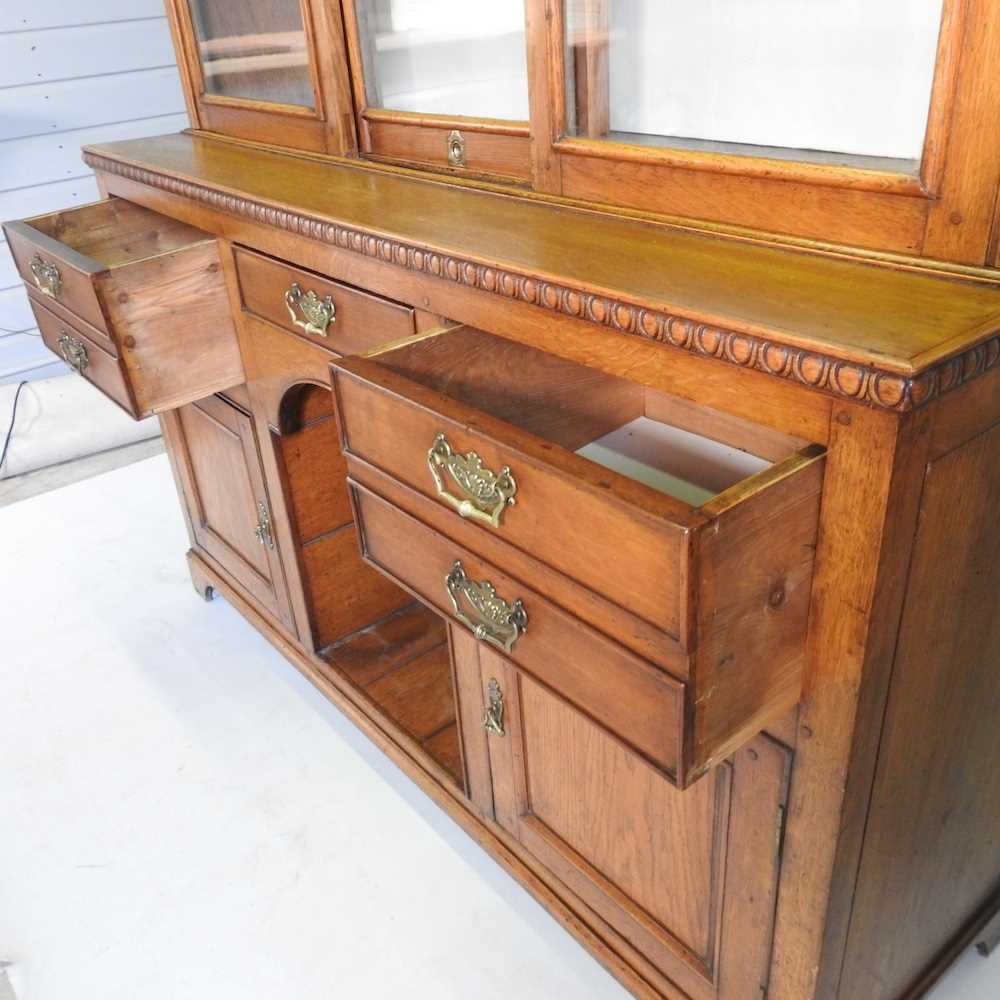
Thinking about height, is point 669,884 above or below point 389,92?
below

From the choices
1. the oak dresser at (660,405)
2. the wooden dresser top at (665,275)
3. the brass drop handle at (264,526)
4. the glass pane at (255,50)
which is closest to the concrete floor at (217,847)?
the oak dresser at (660,405)

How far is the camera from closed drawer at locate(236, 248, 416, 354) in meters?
1.25

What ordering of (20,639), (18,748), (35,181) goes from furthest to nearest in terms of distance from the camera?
(35,181)
(20,639)
(18,748)

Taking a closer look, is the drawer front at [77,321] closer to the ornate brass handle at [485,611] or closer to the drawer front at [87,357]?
the drawer front at [87,357]

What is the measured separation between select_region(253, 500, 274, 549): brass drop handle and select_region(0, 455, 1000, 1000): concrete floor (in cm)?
32

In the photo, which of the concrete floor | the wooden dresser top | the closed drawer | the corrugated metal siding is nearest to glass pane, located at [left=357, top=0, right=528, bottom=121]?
the wooden dresser top

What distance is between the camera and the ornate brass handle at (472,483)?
850 mm

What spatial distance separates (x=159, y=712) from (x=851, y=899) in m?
1.39

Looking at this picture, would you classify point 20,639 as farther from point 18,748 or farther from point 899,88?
point 899,88

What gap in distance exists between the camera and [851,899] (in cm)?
102

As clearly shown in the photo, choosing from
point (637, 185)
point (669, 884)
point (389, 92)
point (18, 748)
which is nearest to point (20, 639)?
point (18, 748)

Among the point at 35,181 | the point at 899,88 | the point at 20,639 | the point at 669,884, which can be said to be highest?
the point at 899,88

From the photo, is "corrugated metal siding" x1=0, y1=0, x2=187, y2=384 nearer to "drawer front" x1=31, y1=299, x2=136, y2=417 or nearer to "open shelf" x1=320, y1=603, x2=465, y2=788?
"drawer front" x1=31, y1=299, x2=136, y2=417

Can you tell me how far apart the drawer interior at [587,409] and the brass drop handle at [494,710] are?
1.30ft
